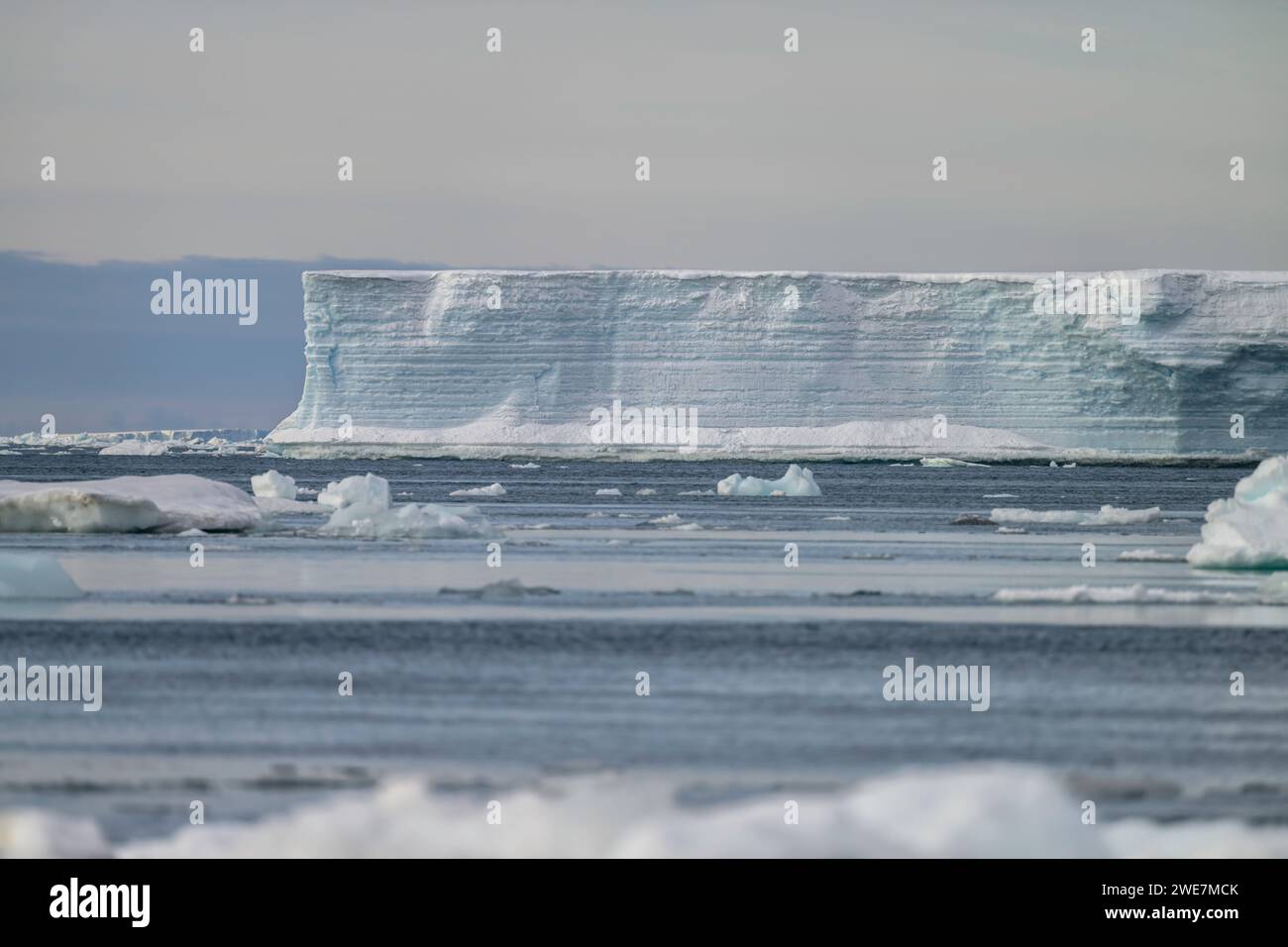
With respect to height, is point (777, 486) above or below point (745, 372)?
below

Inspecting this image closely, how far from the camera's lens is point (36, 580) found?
39.0ft

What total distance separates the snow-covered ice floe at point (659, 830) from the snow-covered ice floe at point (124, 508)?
35.7 feet

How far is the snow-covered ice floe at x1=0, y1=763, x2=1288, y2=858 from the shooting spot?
581 cm

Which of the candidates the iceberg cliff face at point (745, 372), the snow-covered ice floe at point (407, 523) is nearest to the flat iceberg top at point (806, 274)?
the iceberg cliff face at point (745, 372)

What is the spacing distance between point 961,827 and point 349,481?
14.4 meters

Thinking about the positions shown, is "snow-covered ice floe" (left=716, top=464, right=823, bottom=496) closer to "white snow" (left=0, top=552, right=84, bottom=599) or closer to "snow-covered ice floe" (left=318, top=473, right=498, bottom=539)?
"snow-covered ice floe" (left=318, top=473, right=498, bottom=539)

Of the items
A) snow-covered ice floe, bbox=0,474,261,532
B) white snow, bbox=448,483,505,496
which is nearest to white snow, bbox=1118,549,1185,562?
snow-covered ice floe, bbox=0,474,261,532

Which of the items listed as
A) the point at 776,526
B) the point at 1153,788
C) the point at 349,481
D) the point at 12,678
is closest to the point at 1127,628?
the point at 1153,788

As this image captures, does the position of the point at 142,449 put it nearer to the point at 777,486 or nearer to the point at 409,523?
the point at 777,486

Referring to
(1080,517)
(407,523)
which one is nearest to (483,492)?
(1080,517)

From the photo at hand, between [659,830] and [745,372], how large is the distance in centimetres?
3586

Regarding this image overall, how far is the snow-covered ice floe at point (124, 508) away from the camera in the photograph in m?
16.5
